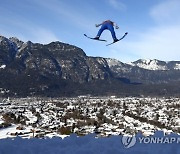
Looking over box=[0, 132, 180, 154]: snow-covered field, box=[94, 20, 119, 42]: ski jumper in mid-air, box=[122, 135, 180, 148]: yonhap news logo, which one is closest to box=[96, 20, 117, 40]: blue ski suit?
box=[94, 20, 119, 42]: ski jumper in mid-air

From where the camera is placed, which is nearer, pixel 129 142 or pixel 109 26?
pixel 129 142

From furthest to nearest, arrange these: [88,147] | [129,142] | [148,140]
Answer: [148,140] → [129,142] → [88,147]

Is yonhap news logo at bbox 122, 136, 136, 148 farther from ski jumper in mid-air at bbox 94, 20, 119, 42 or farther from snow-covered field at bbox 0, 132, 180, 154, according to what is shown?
ski jumper in mid-air at bbox 94, 20, 119, 42

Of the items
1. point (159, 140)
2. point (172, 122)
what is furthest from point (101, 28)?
point (172, 122)

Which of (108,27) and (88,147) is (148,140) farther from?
(108,27)

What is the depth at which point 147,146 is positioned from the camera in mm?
23812

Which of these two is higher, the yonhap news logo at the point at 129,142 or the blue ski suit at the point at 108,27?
the blue ski suit at the point at 108,27

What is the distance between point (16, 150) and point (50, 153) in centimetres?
234

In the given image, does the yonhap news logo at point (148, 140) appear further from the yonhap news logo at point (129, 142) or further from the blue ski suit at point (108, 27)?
the blue ski suit at point (108, 27)

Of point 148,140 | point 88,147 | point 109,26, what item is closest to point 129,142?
point 148,140

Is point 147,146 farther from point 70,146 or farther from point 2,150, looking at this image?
point 2,150

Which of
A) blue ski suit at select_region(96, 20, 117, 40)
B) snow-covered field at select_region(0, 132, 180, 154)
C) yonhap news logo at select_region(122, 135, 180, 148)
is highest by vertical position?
blue ski suit at select_region(96, 20, 117, 40)

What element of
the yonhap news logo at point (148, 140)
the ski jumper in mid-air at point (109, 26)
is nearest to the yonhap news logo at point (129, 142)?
the yonhap news logo at point (148, 140)

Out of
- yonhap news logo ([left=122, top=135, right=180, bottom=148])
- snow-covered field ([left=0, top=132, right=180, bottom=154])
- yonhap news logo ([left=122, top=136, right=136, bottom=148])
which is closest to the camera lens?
snow-covered field ([left=0, top=132, right=180, bottom=154])
